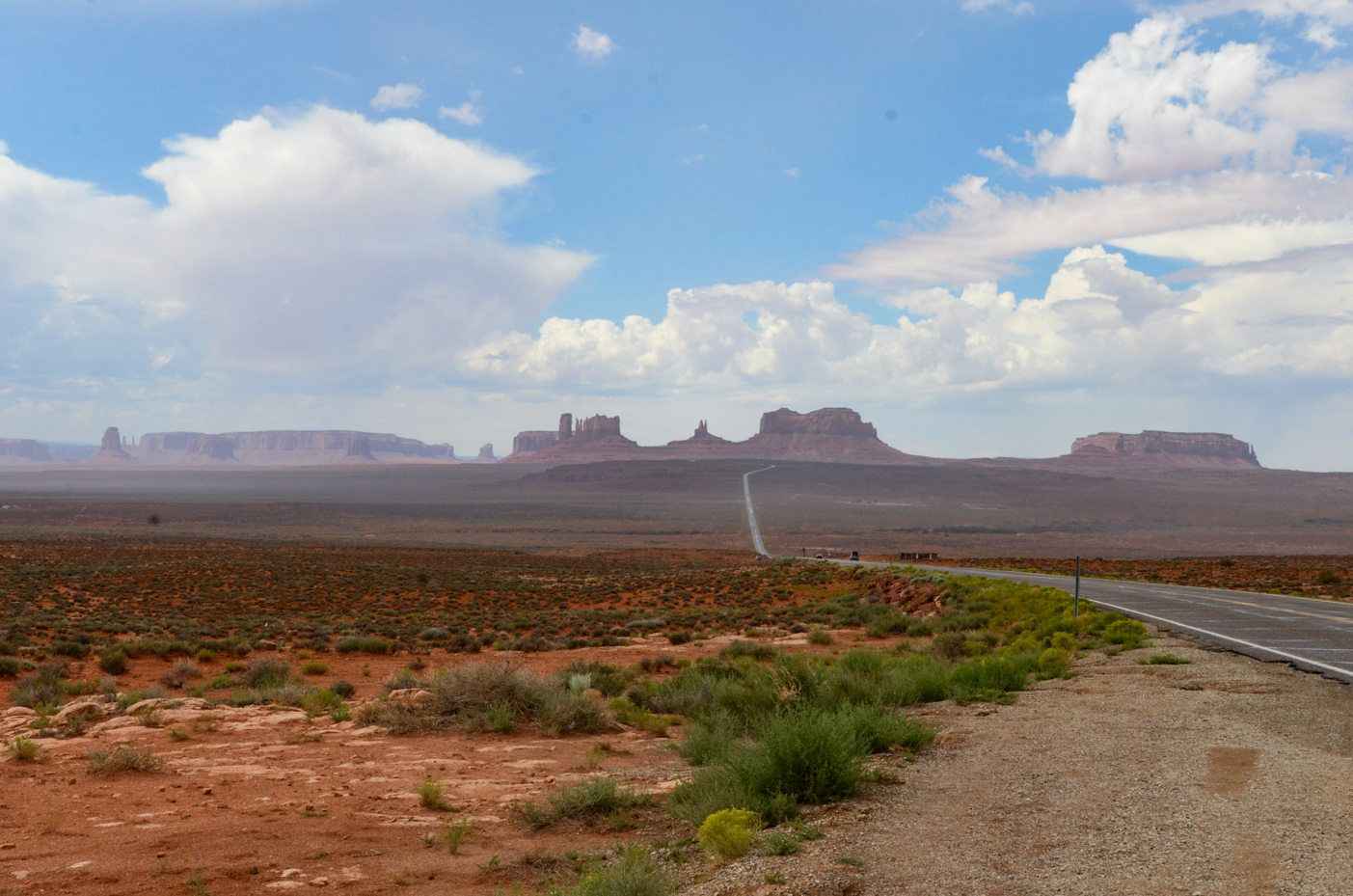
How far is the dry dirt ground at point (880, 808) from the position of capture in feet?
16.2

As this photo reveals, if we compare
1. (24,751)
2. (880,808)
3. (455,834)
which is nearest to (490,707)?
(455,834)

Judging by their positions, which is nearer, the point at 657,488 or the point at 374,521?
the point at 374,521

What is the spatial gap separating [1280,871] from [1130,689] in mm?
5742

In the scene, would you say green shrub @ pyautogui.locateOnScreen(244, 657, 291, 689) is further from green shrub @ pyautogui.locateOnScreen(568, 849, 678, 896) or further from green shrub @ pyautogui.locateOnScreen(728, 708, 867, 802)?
green shrub @ pyautogui.locateOnScreen(568, 849, 678, 896)

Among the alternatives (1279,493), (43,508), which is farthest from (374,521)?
(1279,493)

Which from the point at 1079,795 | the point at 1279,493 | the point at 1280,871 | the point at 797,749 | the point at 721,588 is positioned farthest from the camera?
the point at 1279,493

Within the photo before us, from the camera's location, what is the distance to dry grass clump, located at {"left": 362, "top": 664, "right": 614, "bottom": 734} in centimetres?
1098

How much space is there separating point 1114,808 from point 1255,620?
479 inches

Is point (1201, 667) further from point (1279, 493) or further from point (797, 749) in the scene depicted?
point (1279, 493)

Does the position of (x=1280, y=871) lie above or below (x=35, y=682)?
above

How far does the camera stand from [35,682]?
13898 millimetres

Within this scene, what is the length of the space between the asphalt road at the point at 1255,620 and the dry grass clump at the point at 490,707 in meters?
8.93

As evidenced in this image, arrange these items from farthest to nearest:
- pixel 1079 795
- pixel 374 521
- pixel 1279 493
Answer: pixel 1279 493 → pixel 374 521 → pixel 1079 795

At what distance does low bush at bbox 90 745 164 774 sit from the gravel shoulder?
6.86m
